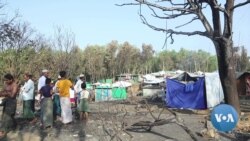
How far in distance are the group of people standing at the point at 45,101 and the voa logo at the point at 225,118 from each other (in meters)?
8.43

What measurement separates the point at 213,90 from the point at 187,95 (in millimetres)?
1660

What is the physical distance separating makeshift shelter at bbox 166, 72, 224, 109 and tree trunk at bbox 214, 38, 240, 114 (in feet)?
17.0

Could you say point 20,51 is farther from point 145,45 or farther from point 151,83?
point 145,45

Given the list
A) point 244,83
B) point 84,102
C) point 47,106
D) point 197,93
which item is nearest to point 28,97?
point 47,106

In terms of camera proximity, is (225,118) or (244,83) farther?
(244,83)

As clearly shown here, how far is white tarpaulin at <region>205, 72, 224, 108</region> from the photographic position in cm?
2226

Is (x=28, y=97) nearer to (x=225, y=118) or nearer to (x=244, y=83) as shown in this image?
(x=225, y=118)

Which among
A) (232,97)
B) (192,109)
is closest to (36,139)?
(232,97)

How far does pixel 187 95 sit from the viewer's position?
23.6 m

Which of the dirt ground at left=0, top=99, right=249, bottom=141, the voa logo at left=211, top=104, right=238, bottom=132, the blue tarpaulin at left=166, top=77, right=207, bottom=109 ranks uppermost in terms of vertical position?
the voa logo at left=211, top=104, right=238, bottom=132

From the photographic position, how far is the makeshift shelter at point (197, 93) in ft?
73.6

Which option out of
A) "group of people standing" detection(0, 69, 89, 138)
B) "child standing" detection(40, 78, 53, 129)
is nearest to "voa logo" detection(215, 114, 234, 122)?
"group of people standing" detection(0, 69, 89, 138)

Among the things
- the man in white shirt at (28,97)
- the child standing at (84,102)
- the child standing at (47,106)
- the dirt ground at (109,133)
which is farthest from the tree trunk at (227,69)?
the man in white shirt at (28,97)

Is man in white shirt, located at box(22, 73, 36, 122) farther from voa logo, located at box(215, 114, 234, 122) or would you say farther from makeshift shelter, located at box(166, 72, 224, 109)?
makeshift shelter, located at box(166, 72, 224, 109)
